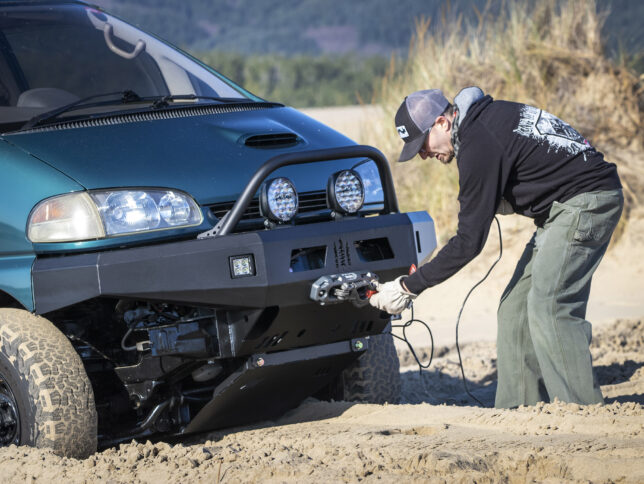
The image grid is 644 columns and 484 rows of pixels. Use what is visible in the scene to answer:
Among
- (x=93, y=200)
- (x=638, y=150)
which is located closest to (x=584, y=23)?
(x=638, y=150)

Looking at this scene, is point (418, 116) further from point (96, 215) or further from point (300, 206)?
point (96, 215)

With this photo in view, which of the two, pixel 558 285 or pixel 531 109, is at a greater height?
pixel 531 109

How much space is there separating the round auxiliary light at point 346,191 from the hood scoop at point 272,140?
0.90ft

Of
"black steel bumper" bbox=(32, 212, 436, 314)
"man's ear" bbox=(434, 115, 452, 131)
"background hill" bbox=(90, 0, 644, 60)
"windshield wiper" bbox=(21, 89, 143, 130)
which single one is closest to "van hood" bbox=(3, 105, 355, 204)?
"windshield wiper" bbox=(21, 89, 143, 130)

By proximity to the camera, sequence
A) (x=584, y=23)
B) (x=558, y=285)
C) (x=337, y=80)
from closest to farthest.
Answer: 1. (x=558, y=285)
2. (x=584, y=23)
3. (x=337, y=80)

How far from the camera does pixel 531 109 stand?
4227mm

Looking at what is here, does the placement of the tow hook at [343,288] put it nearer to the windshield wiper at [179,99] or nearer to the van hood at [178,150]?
the van hood at [178,150]

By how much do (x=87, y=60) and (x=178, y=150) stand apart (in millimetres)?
1245

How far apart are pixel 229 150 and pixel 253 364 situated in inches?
35.8

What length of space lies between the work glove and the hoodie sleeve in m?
0.04

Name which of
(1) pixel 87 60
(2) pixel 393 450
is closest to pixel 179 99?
(1) pixel 87 60

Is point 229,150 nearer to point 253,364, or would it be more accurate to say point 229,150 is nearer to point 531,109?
point 253,364

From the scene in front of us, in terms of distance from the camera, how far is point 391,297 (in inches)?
154

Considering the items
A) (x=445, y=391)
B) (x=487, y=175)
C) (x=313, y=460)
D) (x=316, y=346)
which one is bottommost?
(x=445, y=391)
